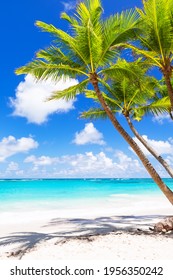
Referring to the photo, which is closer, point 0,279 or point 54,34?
point 0,279

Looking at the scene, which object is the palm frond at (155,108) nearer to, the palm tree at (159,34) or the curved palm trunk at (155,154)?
the curved palm trunk at (155,154)

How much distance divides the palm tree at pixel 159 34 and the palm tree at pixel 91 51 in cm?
33

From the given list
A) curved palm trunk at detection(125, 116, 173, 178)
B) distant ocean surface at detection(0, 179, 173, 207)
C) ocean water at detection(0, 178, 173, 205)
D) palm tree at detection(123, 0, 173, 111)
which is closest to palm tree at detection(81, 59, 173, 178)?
curved palm trunk at detection(125, 116, 173, 178)

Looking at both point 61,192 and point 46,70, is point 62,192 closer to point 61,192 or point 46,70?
point 61,192

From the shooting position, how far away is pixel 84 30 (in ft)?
27.5

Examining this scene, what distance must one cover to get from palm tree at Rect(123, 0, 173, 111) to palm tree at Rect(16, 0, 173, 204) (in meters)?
0.33

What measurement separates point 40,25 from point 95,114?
4899 mm

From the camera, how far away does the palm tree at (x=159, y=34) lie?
788 centimetres

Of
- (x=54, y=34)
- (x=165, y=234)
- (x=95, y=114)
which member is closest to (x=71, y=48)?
(x=54, y=34)

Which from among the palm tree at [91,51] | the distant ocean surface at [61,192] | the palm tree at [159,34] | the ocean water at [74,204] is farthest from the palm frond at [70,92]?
the distant ocean surface at [61,192]

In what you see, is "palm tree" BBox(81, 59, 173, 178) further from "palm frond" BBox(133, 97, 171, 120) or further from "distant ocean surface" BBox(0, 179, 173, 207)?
"distant ocean surface" BBox(0, 179, 173, 207)

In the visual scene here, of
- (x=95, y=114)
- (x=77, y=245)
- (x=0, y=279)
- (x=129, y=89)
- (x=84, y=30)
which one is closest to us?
(x=0, y=279)

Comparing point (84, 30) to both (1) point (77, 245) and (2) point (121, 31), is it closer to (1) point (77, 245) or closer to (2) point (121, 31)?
(2) point (121, 31)

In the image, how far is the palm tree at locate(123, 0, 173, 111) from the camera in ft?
25.9
